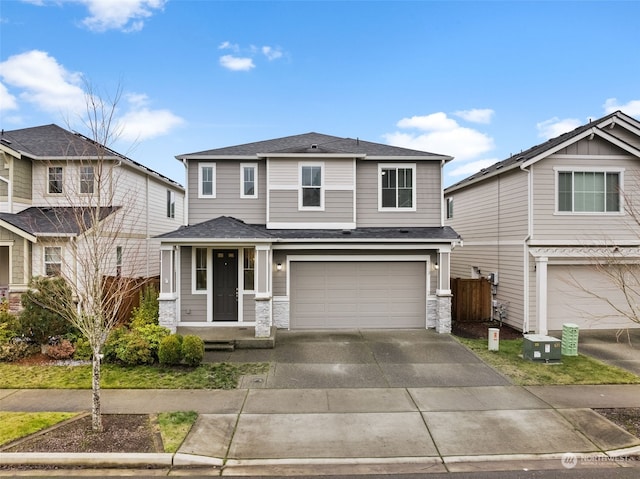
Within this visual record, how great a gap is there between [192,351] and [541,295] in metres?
10.9

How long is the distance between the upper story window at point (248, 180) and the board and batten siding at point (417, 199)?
3.79 meters

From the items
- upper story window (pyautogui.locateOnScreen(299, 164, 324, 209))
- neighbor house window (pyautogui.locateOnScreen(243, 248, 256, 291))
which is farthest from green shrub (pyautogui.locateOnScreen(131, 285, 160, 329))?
upper story window (pyautogui.locateOnScreen(299, 164, 324, 209))

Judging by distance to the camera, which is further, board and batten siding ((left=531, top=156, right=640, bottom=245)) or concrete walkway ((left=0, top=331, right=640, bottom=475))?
board and batten siding ((left=531, top=156, right=640, bottom=245))

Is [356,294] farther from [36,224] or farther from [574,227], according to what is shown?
[36,224]

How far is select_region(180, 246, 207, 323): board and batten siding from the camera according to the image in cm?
1201

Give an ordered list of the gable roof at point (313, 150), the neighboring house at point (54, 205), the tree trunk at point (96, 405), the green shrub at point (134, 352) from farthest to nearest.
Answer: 1. the gable roof at point (313, 150)
2. the neighboring house at point (54, 205)
3. the green shrub at point (134, 352)
4. the tree trunk at point (96, 405)

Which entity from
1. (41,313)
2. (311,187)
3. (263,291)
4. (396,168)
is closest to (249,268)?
(263,291)

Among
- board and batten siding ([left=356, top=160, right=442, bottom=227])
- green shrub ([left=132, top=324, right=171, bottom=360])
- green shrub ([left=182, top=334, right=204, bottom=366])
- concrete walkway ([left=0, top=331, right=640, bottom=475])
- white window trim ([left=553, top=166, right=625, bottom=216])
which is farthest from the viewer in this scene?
board and batten siding ([left=356, top=160, right=442, bottom=227])

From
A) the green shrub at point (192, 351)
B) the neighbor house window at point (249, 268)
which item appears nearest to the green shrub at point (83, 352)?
the green shrub at point (192, 351)

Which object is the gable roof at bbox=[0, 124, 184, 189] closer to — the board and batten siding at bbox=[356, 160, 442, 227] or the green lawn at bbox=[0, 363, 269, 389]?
the green lawn at bbox=[0, 363, 269, 389]

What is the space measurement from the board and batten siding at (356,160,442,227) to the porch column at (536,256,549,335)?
3552 millimetres

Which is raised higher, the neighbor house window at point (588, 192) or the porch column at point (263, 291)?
the neighbor house window at point (588, 192)

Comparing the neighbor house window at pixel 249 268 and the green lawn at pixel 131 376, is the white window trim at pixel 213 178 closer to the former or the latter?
the neighbor house window at pixel 249 268

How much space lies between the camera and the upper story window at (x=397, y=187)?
44.2ft
